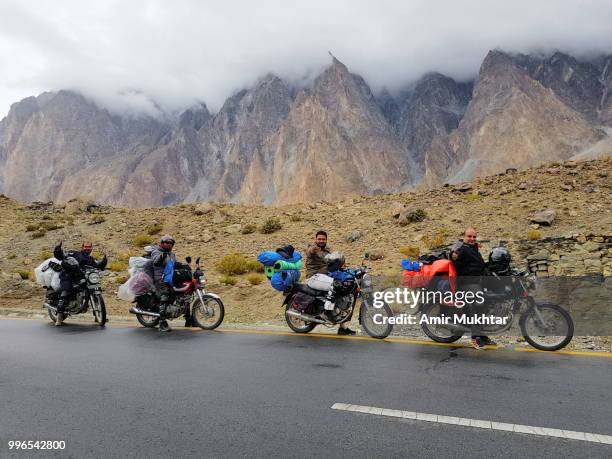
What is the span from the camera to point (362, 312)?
28.7ft

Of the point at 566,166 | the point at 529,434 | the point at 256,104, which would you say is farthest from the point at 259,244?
the point at 256,104

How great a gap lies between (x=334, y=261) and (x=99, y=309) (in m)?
6.07

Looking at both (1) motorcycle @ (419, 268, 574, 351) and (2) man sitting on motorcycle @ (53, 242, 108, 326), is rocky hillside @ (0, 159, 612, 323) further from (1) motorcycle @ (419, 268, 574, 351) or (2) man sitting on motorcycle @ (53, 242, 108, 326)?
(1) motorcycle @ (419, 268, 574, 351)

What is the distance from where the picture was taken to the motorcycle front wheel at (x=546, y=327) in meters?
7.16

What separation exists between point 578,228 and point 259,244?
1401 centimetres

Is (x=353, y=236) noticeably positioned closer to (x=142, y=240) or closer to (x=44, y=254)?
(x=142, y=240)

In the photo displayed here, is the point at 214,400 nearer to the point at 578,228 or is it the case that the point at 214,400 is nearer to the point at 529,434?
the point at 529,434

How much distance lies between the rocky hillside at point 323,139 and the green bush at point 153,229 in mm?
74294

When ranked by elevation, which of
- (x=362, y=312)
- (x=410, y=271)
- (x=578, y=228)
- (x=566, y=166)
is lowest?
(x=362, y=312)

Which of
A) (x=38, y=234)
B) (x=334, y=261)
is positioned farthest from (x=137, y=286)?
(x=38, y=234)

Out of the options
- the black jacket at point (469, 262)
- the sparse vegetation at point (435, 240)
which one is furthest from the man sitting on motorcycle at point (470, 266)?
the sparse vegetation at point (435, 240)

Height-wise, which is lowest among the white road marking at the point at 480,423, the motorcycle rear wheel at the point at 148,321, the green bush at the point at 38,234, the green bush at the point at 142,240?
the motorcycle rear wheel at the point at 148,321

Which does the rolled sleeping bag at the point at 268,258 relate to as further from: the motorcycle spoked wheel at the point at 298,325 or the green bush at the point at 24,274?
the green bush at the point at 24,274

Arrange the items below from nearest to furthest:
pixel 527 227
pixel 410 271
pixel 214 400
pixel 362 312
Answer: pixel 214 400 → pixel 410 271 → pixel 362 312 → pixel 527 227
